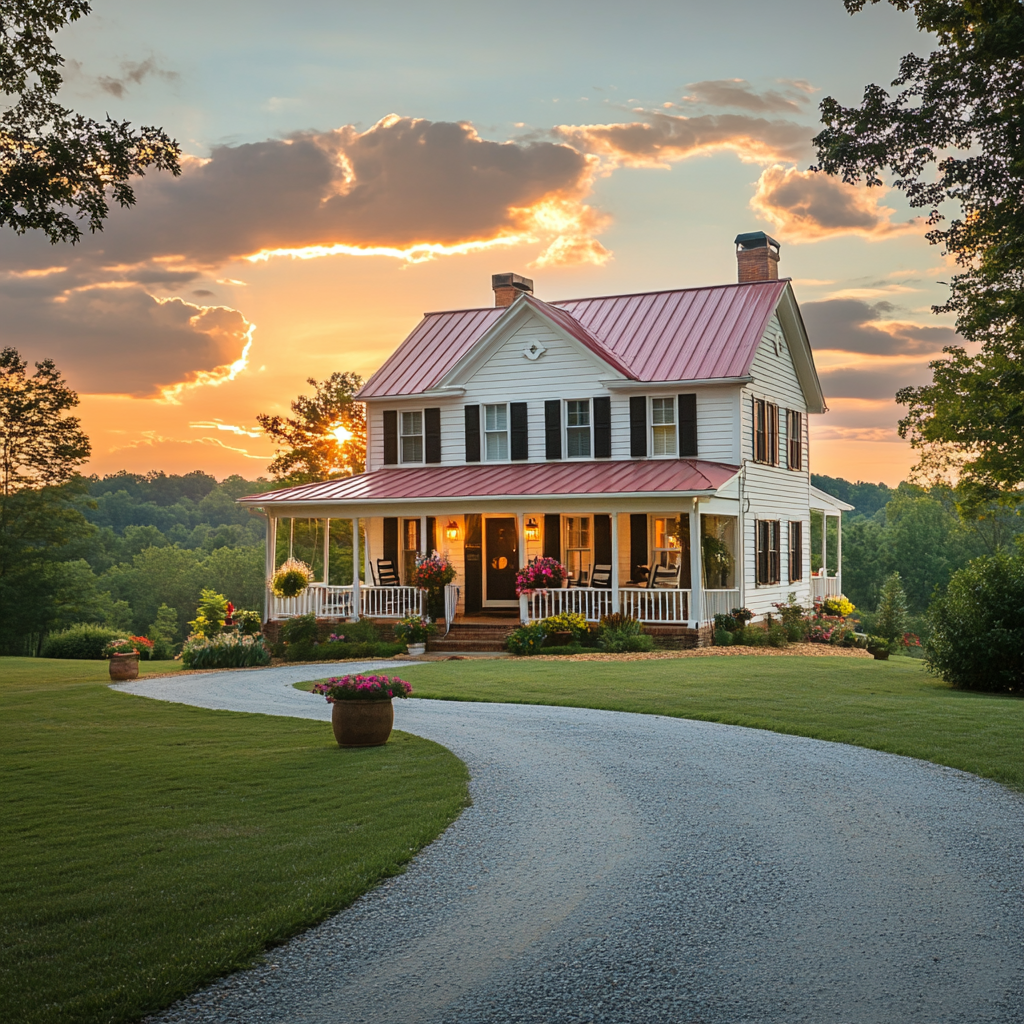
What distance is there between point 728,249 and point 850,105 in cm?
1461

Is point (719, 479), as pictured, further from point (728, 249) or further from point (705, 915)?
point (705, 915)

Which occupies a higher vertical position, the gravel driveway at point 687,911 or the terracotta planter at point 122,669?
the terracotta planter at point 122,669

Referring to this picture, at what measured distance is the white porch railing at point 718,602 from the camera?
22.5 meters

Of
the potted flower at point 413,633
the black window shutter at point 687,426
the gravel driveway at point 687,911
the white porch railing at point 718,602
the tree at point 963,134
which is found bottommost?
the gravel driveway at point 687,911

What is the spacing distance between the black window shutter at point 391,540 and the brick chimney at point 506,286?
779 centimetres

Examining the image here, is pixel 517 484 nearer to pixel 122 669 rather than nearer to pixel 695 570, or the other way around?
pixel 695 570

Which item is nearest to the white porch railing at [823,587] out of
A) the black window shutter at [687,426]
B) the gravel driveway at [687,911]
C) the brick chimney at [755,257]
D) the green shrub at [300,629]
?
the black window shutter at [687,426]

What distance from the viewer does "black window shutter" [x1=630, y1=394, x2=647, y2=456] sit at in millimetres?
24609

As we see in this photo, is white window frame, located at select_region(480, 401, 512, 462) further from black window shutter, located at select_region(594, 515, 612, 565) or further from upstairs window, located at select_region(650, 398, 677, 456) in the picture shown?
upstairs window, located at select_region(650, 398, 677, 456)

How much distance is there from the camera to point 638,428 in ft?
80.9

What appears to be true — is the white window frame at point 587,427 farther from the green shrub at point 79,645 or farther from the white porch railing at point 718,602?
the green shrub at point 79,645

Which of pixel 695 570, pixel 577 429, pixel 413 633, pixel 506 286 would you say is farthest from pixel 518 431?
pixel 695 570

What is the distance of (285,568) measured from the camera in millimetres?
24109

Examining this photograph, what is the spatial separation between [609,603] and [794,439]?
931 cm
